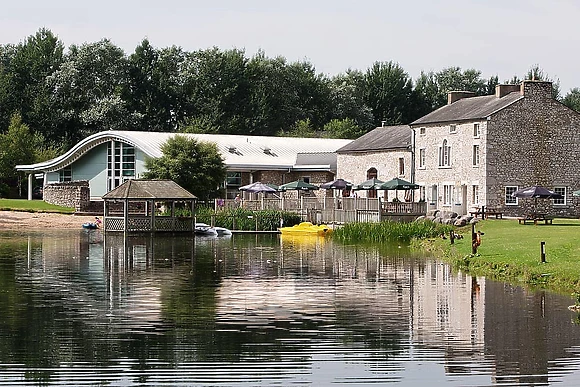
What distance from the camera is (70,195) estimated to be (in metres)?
78.8

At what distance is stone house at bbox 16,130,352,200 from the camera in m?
84.0

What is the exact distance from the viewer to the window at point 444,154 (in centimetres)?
6971

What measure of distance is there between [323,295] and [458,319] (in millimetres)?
5573

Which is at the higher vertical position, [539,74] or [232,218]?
[539,74]

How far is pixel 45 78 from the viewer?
107 meters

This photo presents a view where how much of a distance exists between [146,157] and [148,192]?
2290cm

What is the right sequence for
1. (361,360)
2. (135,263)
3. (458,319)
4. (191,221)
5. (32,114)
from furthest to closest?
(32,114)
(191,221)
(135,263)
(458,319)
(361,360)

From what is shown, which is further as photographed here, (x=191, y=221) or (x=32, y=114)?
(x=32, y=114)

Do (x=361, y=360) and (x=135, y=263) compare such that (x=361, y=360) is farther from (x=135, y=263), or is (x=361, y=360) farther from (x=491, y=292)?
(x=135, y=263)

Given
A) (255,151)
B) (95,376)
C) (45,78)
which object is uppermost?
(45,78)

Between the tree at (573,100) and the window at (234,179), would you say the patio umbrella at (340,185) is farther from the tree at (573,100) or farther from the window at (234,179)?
the tree at (573,100)

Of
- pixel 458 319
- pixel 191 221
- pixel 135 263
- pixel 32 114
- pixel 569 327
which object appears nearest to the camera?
pixel 569 327

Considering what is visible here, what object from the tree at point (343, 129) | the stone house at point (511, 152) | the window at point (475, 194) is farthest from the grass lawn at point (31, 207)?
the tree at point (343, 129)

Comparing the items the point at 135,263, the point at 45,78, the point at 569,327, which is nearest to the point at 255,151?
the point at 45,78
